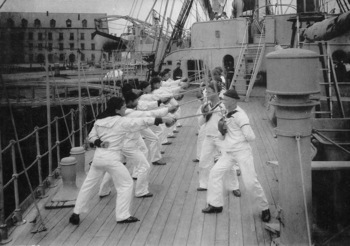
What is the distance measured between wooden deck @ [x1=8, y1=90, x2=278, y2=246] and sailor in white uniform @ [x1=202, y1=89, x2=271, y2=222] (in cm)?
20

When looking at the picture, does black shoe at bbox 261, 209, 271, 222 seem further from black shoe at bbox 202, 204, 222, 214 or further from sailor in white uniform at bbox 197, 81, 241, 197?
sailor in white uniform at bbox 197, 81, 241, 197

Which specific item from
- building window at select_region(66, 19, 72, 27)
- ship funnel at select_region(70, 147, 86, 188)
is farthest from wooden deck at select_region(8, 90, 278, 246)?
building window at select_region(66, 19, 72, 27)

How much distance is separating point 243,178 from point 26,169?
2.65 metres

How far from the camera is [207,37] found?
18.1 metres

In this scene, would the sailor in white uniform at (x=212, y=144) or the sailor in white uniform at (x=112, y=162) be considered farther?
the sailor in white uniform at (x=212, y=144)

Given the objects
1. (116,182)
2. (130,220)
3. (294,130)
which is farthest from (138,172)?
(294,130)

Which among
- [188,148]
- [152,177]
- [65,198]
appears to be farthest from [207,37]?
[65,198]

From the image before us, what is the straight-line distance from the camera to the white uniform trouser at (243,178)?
4551 millimetres

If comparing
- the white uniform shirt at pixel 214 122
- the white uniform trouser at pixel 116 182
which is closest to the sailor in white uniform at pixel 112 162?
the white uniform trouser at pixel 116 182

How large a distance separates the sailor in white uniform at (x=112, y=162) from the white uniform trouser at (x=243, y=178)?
1.02 metres

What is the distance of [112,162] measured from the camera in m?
4.66

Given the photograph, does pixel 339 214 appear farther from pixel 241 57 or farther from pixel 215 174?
pixel 241 57

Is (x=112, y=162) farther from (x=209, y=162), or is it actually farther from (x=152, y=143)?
(x=152, y=143)

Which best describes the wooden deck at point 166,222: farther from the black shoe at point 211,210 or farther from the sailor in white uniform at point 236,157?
the sailor in white uniform at point 236,157
